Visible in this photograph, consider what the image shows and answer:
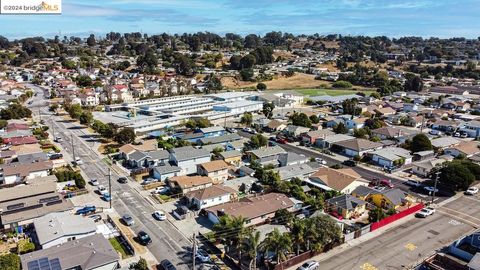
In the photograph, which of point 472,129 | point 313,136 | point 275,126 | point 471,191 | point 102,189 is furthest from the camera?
point 275,126

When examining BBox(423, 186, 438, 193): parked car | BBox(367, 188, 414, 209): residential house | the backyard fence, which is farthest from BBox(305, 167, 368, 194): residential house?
BBox(423, 186, 438, 193): parked car

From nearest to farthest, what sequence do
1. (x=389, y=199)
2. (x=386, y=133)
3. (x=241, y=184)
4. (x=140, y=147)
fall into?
(x=389, y=199) → (x=241, y=184) → (x=140, y=147) → (x=386, y=133)

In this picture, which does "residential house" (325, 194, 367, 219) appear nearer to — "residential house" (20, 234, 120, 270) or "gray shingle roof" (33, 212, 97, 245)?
"residential house" (20, 234, 120, 270)

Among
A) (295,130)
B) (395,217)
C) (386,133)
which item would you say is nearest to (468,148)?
(386,133)

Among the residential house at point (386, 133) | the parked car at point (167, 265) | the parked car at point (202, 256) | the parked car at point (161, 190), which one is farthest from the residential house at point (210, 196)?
the residential house at point (386, 133)

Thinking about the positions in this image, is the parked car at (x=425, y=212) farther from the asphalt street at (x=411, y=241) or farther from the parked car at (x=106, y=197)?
the parked car at (x=106, y=197)

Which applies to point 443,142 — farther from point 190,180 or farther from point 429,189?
point 190,180
